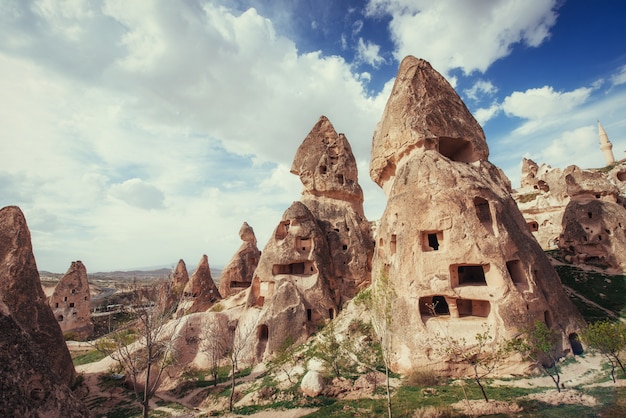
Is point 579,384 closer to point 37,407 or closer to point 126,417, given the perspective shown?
point 37,407

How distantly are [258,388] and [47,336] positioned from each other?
430 inches

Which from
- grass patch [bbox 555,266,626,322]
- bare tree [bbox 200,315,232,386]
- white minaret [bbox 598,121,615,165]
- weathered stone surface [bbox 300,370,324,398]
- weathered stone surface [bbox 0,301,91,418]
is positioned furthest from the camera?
white minaret [bbox 598,121,615,165]

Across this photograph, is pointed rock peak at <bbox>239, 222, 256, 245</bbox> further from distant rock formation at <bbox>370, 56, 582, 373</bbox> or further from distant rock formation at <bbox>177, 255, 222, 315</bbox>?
distant rock formation at <bbox>370, 56, 582, 373</bbox>

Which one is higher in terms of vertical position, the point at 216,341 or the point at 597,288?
the point at 597,288

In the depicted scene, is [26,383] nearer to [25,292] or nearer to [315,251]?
[25,292]

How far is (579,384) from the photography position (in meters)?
12.1

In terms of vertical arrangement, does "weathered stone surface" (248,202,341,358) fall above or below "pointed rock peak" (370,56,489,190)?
below

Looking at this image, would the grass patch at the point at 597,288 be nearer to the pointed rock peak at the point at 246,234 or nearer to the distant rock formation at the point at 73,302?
the pointed rock peak at the point at 246,234

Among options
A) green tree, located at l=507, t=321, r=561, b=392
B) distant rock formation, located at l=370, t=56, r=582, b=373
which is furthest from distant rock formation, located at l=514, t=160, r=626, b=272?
green tree, located at l=507, t=321, r=561, b=392

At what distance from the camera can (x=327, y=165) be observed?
101 feet

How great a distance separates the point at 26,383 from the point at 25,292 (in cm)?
1448

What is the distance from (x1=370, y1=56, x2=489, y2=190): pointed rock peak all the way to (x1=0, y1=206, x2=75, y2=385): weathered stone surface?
2159cm

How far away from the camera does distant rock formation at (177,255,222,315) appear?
34906 mm

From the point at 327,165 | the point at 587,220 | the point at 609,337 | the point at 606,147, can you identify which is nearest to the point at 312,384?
the point at 609,337
